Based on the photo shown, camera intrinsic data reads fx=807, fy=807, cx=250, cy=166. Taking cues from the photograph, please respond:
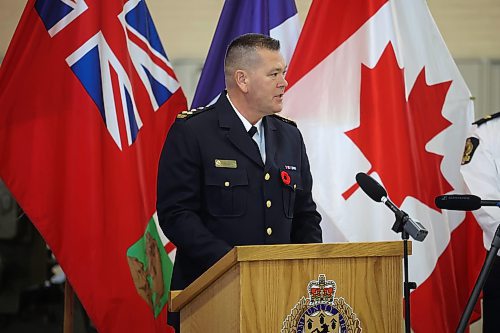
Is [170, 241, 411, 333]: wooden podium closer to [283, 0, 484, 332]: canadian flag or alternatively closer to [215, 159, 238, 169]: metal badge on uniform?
[215, 159, 238, 169]: metal badge on uniform

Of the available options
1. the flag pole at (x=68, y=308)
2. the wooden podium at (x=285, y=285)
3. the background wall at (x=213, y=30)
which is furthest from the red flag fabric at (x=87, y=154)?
the wooden podium at (x=285, y=285)

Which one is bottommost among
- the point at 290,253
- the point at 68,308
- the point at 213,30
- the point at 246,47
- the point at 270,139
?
the point at 68,308

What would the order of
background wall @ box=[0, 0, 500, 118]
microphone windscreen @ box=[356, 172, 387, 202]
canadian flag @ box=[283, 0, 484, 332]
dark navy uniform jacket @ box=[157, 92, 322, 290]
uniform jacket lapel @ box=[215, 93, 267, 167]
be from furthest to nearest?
background wall @ box=[0, 0, 500, 118], canadian flag @ box=[283, 0, 484, 332], uniform jacket lapel @ box=[215, 93, 267, 167], dark navy uniform jacket @ box=[157, 92, 322, 290], microphone windscreen @ box=[356, 172, 387, 202]

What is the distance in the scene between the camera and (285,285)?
1.96m

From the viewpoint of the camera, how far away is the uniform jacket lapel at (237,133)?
2633 millimetres

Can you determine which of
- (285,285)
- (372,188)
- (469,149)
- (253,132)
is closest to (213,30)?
(469,149)

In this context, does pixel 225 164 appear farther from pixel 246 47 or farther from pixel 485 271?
pixel 485 271

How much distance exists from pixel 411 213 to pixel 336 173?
35cm

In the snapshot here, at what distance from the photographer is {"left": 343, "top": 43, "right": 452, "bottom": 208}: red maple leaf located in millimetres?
3402

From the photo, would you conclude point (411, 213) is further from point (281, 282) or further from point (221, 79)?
point (281, 282)

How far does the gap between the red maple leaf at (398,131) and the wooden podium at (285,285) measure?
1.33 metres

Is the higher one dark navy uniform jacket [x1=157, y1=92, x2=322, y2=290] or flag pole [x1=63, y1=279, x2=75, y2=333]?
dark navy uniform jacket [x1=157, y1=92, x2=322, y2=290]

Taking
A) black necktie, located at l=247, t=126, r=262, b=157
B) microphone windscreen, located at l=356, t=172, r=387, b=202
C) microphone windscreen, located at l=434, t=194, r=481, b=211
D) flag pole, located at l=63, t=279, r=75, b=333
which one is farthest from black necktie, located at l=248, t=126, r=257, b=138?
flag pole, located at l=63, t=279, r=75, b=333

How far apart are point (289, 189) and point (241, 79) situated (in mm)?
398
